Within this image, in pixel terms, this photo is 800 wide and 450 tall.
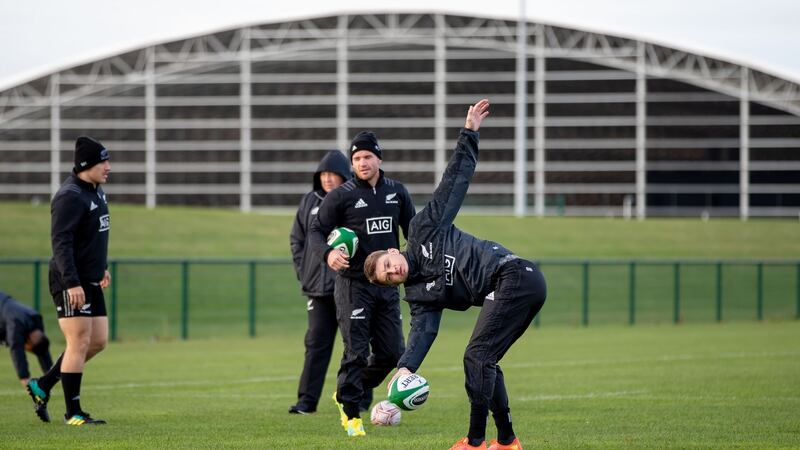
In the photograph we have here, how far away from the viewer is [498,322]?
7793 mm

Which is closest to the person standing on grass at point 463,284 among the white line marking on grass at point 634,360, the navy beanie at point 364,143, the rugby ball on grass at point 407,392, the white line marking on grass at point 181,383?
the rugby ball on grass at point 407,392

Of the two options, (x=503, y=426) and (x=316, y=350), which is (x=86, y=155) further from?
(x=503, y=426)

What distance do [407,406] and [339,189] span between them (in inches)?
111

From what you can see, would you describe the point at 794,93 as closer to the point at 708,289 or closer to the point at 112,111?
the point at 708,289

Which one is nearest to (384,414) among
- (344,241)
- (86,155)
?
(344,241)

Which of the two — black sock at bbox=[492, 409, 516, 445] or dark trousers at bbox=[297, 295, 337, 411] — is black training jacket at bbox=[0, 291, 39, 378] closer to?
dark trousers at bbox=[297, 295, 337, 411]

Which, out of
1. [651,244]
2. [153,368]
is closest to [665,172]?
[651,244]

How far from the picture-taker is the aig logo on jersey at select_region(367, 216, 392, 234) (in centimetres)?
992

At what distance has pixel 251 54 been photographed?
57.8 metres

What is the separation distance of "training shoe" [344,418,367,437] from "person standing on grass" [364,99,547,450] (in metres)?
1.50

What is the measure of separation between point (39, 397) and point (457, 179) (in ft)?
14.8

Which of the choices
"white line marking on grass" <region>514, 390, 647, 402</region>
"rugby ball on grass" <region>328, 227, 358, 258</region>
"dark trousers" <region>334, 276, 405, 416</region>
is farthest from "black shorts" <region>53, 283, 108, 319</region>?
"white line marking on grass" <region>514, 390, 647, 402</region>

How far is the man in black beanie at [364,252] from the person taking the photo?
9.76 metres

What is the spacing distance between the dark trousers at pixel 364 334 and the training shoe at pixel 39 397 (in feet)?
8.43
